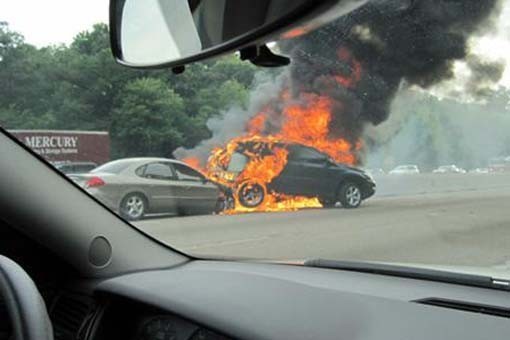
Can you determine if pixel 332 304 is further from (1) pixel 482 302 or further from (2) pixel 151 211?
(2) pixel 151 211

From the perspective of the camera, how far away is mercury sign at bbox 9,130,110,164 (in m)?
4.71

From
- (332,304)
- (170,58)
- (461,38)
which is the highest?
(461,38)

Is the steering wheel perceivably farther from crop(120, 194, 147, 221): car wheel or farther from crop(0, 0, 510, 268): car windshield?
crop(120, 194, 147, 221): car wheel

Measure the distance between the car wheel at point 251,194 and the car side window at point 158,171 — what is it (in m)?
1.03

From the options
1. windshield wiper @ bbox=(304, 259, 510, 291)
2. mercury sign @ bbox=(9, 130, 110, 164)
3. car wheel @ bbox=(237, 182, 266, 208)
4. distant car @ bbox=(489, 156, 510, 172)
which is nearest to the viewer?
windshield wiper @ bbox=(304, 259, 510, 291)

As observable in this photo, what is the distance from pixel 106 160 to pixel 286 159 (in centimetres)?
213

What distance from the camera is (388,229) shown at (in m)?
4.77

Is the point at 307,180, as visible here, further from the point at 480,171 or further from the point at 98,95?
the point at 98,95

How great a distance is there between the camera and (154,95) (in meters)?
4.75

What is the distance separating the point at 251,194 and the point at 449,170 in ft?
8.69

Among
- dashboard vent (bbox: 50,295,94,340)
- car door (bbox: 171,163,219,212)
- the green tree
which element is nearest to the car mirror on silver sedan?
dashboard vent (bbox: 50,295,94,340)

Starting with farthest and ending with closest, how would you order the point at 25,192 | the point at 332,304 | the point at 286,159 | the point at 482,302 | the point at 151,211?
the point at 286,159 < the point at 151,211 < the point at 25,192 < the point at 332,304 < the point at 482,302

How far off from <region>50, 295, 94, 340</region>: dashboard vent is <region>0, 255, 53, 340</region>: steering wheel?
1.64m

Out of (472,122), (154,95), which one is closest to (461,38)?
(472,122)
